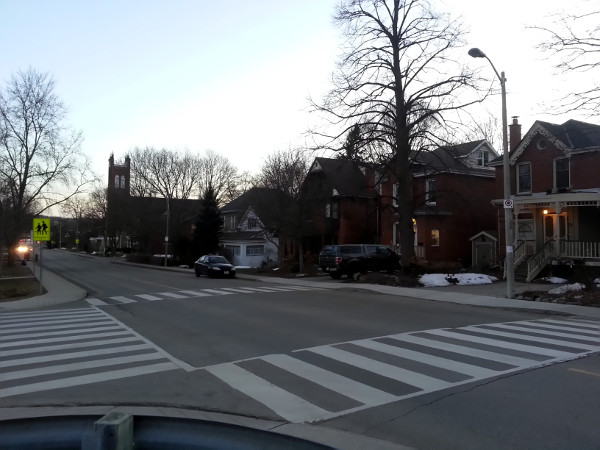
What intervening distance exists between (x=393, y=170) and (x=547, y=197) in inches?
311

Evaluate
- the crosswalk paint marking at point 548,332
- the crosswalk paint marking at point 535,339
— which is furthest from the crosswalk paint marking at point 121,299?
the crosswalk paint marking at point 548,332

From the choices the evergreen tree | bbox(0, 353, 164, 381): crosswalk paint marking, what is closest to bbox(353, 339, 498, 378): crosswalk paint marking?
bbox(0, 353, 164, 381): crosswalk paint marking

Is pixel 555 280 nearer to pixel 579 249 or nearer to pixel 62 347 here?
pixel 579 249

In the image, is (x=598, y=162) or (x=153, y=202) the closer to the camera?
(x=598, y=162)

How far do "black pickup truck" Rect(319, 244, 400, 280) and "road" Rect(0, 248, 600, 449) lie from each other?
13.6 metres

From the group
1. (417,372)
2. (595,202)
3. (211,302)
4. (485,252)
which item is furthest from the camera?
(485,252)

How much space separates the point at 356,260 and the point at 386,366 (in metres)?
20.1

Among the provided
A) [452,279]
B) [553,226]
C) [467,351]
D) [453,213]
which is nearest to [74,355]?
[467,351]

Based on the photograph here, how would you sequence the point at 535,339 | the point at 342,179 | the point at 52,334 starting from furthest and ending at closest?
the point at 342,179 → the point at 52,334 → the point at 535,339

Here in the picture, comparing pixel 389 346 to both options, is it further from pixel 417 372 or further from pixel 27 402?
pixel 27 402

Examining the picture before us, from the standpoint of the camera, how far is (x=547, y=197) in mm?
24984

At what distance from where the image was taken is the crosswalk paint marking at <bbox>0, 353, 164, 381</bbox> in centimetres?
729

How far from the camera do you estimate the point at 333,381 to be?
6645 millimetres

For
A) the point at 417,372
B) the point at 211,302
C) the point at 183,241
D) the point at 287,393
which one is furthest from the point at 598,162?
the point at 183,241
